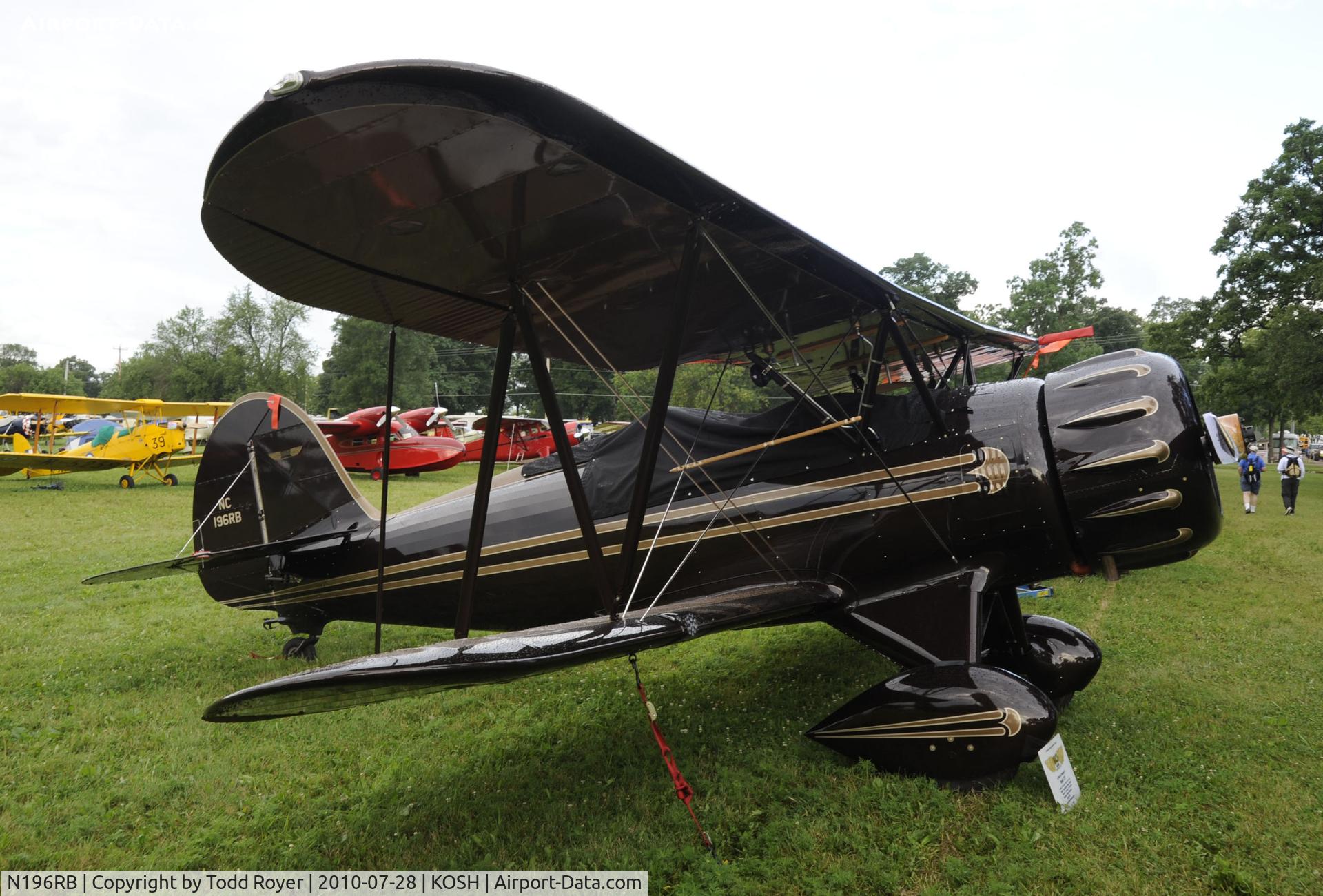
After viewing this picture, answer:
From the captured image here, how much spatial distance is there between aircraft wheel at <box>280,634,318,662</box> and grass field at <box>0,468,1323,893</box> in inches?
6.4

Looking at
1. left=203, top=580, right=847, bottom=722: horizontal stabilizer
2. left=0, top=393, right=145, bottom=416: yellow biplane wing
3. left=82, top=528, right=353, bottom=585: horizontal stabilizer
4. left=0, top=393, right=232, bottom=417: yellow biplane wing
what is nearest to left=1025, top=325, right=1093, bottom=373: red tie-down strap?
left=203, top=580, right=847, bottom=722: horizontal stabilizer

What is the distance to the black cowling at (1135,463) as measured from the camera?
12.3 ft

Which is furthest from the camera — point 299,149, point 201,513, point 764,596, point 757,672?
point 201,513

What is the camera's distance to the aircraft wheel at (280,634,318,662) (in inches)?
220

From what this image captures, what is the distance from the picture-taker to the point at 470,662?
2.42m

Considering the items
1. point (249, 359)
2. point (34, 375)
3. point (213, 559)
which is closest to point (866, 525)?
point (213, 559)

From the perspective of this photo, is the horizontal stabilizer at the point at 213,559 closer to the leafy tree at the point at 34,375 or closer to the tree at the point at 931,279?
the tree at the point at 931,279

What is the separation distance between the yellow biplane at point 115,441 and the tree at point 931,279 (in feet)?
173

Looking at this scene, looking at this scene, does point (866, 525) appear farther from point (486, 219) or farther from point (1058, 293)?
point (1058, 293)

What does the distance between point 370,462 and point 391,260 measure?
67.0 feet

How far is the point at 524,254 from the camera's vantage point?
3.53m

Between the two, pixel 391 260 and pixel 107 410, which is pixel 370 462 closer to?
pixel 107 410

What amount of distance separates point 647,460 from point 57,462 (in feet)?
67.9

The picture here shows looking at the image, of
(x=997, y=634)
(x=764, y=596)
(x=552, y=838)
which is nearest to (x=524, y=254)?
(x=764, y=596)
